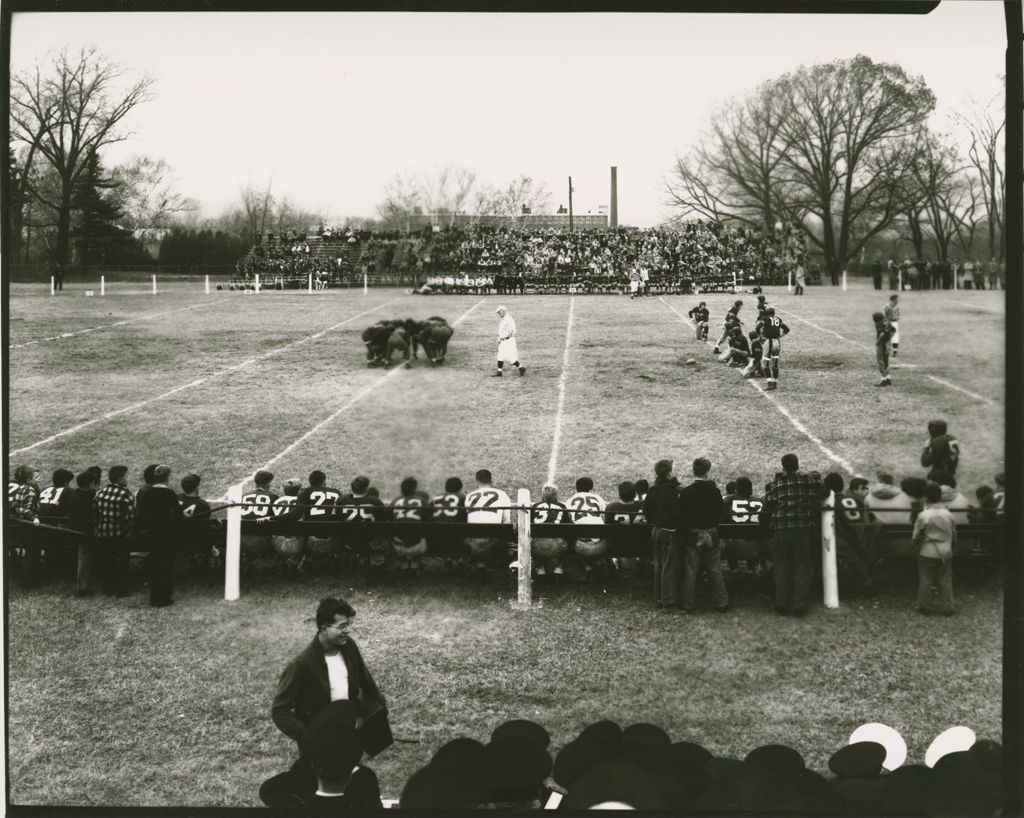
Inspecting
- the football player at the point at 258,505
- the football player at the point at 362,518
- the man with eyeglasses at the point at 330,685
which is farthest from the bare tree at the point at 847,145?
the football player at the point at 258,505

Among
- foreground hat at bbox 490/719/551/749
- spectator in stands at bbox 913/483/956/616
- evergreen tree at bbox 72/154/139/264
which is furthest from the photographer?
evergreen tree at bbox 72/154/139/264

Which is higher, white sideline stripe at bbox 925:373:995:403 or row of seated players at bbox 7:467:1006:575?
white sideline stripe at bbox 925:373:995:403

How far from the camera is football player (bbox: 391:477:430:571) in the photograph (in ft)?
14.4

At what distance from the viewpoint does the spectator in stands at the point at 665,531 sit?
4316mm

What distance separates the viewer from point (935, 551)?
386cm

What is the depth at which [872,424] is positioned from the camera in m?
4.21

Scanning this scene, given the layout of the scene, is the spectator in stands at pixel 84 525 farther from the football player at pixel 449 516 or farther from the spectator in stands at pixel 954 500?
the spectator in stands at pixel 954 500

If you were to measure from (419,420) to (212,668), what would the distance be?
4.60 ft

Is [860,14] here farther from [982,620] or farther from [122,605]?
[122,605]

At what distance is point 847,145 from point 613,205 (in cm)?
106

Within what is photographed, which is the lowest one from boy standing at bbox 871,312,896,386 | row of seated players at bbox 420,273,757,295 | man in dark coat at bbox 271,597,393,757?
man in dark coat at bbox 271,597,393,757

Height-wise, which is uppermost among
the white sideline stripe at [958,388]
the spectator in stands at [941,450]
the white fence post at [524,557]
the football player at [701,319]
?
the football player at [701,319]

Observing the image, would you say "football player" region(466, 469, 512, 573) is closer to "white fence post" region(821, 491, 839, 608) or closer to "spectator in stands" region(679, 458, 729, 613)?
"spectator in stands" region(679, 458, 729, 613)

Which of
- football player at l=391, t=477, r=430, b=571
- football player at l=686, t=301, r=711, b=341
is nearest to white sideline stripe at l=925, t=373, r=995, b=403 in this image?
football player at l=686, t=301, r=711, b=341
